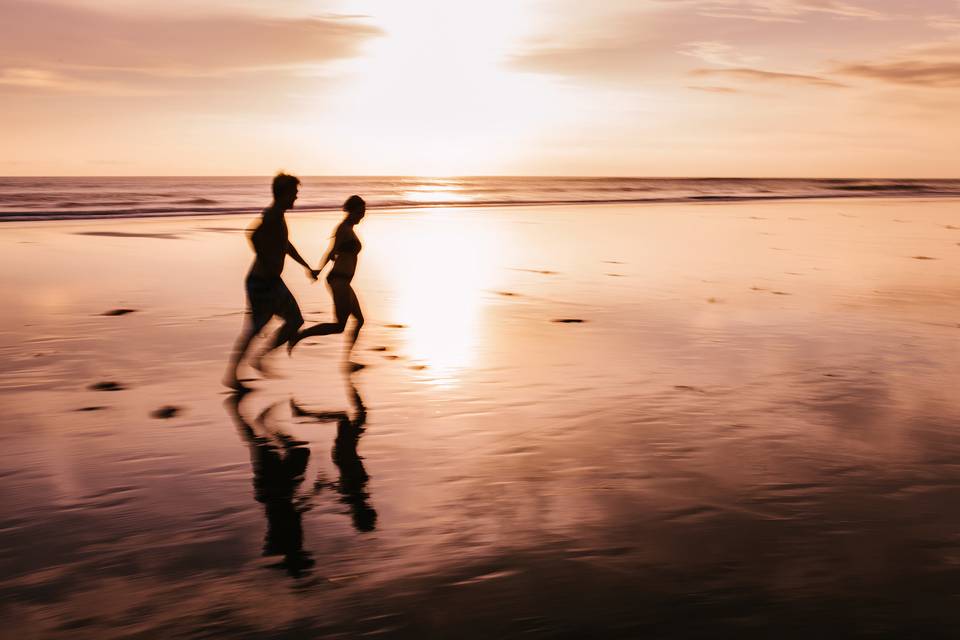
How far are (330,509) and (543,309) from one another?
27.2 ft

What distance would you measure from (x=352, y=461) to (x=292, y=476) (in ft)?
1.57

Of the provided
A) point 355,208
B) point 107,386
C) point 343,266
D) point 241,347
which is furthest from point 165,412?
point 355,208

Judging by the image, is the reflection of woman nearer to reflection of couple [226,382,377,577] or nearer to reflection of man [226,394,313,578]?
reflection of couple [226,382,377,577]

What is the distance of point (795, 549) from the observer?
4754 millimetres

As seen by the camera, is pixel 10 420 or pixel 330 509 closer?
pixel 330 509

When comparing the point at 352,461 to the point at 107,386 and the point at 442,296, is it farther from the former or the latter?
the point at 442,296

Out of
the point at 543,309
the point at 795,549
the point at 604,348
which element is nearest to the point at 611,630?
the point at 795,549

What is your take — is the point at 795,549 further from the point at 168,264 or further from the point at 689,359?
the point at 168,264

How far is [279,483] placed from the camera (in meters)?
5.82

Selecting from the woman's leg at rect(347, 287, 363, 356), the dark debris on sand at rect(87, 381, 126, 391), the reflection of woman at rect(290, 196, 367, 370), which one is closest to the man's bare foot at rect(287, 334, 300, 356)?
the reflection of woman at rect(290, 196, 367, 370)

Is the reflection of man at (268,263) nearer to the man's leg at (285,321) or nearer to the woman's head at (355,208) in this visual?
the man's leg at (285,321)

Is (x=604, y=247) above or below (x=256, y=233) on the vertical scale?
below

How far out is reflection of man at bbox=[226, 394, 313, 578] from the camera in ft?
15.5

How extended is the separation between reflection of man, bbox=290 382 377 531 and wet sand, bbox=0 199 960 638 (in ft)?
0.09
